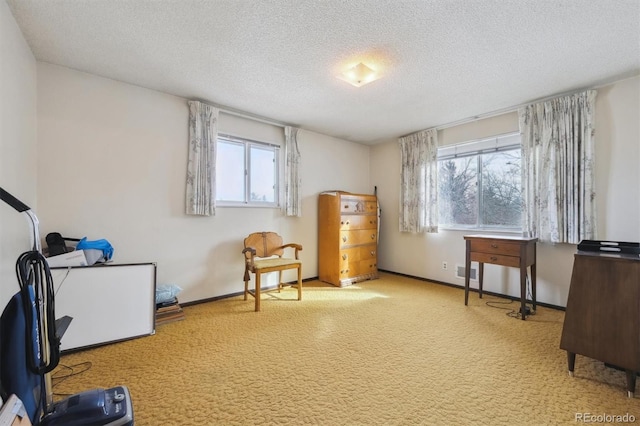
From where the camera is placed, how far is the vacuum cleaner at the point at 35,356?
111 centimetres

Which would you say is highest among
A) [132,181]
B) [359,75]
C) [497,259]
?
[359,75]

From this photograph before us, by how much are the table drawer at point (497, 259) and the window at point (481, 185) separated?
2.27ft

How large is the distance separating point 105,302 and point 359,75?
2.93m

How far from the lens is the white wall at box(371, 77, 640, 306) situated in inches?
101

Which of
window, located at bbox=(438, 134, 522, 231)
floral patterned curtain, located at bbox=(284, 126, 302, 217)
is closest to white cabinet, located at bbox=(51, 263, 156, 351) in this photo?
floral patterned curtain, located at bbox=(284, 126, 302, 217)

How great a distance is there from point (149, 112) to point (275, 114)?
1.46 m

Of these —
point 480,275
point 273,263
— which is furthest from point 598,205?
point 273,263

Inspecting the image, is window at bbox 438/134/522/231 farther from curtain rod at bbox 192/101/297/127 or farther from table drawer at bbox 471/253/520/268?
curtain rod at bbox 192/101/297/127

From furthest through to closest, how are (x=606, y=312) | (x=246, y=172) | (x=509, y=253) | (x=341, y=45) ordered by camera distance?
(x=246, y=172) → (x=509, y=253) → (x=341, y=45) → (x=606, y=312)

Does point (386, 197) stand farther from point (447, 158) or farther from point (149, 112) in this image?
point (149, 112)

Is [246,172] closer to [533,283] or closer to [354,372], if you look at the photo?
[354,372]

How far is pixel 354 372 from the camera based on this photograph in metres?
1.83

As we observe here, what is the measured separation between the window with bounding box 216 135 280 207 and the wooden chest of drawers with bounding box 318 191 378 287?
0.88m

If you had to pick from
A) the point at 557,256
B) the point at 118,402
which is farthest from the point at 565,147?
the point at 118,402
